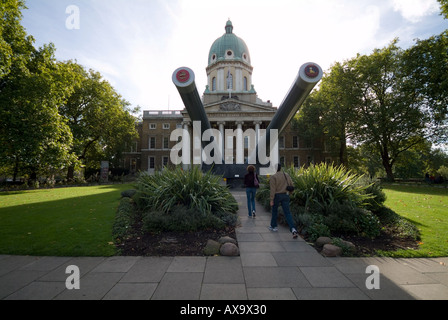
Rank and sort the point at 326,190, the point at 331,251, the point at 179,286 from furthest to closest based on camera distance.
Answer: the point at 326,190 → the point at 331,251 → the point at 179,286

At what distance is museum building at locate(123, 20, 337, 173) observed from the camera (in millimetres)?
34438

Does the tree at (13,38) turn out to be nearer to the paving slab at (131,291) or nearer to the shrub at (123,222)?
the shrub at (123,222)

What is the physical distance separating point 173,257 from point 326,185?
4.80 meters

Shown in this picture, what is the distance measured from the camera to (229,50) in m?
41.2

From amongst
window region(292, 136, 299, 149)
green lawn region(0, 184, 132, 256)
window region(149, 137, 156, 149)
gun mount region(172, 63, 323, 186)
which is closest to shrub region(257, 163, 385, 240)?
gun mount region(172, 63, 323, 186)

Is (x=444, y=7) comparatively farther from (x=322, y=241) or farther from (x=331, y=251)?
(x=331, y=251)

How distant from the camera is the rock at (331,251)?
3.94m

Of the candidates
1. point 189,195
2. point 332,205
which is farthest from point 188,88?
point 332,205

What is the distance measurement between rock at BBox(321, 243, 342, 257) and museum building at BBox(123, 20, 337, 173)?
3091 cm

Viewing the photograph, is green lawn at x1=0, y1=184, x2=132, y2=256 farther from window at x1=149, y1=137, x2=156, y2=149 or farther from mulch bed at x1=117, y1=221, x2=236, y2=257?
window at x1=149, y1=137, x2=156, y2=149

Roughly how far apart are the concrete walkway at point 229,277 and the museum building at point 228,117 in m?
31.2

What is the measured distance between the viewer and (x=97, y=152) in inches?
1197

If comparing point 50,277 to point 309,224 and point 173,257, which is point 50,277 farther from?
point 309,224

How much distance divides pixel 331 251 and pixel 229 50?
144ft
